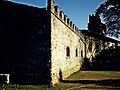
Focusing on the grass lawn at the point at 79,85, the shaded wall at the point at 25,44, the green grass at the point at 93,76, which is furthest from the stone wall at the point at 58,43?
the green grass at the point at 93,76

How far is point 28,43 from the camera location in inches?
605

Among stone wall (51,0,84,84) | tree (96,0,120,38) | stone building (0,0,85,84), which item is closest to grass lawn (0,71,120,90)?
stone wall (51,0,84,84)

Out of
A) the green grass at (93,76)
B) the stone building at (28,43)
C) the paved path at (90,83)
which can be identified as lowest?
the paved path at (90,83)

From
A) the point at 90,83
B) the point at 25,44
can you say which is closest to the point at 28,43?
the point at 25,44

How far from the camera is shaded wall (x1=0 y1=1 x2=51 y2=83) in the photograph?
49.5ft

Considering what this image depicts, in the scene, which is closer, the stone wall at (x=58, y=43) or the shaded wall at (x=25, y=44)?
the shaded wall at (x=25, y=44)

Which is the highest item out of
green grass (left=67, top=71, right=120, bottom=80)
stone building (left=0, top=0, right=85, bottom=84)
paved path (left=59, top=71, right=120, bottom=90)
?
stone building (left=0, top=0, right=85, bottom=84)

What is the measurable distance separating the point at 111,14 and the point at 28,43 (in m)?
12.5

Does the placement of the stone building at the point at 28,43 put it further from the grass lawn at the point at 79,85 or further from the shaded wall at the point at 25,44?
the grass lawn at the point at 79,85

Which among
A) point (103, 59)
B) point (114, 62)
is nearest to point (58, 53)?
point (114, 62)

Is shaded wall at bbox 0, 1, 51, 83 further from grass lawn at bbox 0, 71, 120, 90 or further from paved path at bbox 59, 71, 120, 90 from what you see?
paved path at bbox 59, 71, 120, 90

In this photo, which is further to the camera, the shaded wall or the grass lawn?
the shaded wall

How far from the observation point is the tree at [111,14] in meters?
24.0

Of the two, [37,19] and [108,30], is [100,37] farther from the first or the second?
[37,19]
